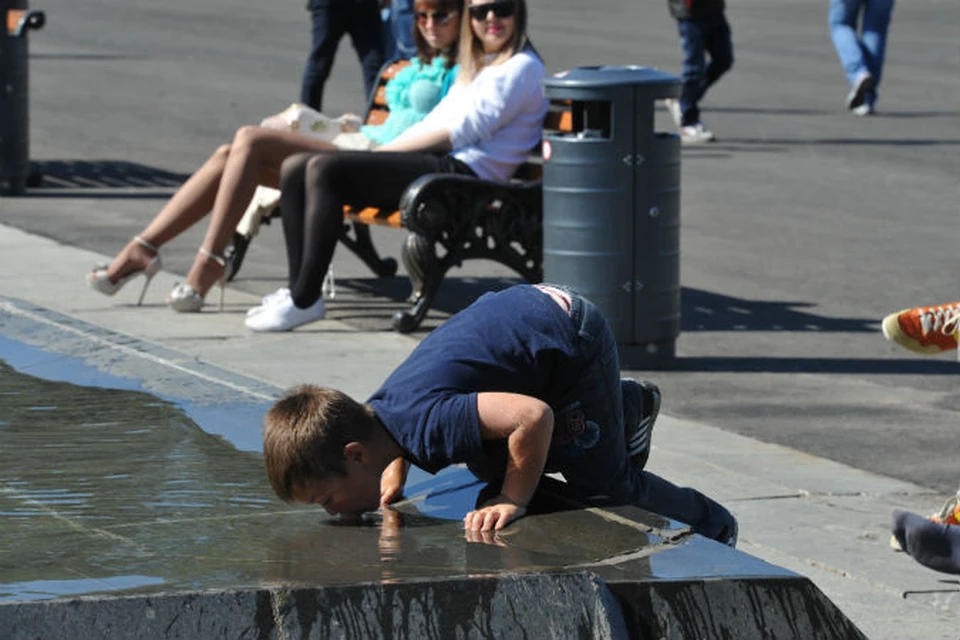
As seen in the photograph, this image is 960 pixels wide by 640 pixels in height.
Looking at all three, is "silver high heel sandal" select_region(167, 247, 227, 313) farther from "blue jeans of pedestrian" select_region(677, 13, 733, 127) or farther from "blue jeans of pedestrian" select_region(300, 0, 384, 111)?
"blue jeans of pedestrian" select_region(677, 13, 733, 127)

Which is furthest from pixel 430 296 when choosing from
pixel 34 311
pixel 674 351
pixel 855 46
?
pixel 855 46

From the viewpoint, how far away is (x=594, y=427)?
444 centimetres

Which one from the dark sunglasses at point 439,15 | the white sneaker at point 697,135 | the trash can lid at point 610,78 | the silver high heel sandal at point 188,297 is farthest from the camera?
the white sneaker at point 697,135

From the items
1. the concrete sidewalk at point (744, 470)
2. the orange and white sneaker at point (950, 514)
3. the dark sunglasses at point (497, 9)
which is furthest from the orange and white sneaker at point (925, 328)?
the dark sunglasses at point (497, 9)

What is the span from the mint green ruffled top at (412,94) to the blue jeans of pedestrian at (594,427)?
449cm

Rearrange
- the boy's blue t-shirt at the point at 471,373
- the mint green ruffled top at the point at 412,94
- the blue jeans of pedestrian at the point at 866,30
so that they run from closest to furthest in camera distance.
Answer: the boy's blue t-shirt at the point at 471,373 < the mint green ruffled top at the point at 412,94 < the blue jeans of pedestrian at the point at 866,30

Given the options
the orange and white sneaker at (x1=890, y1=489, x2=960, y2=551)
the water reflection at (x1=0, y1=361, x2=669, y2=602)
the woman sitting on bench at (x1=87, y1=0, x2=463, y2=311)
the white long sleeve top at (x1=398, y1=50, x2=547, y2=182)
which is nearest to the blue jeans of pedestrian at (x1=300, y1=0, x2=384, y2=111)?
the woman sitting on bench at (x1=87, y1=0, x2=463, y2=311)

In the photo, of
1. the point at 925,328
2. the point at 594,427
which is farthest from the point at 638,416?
the point at 925,328

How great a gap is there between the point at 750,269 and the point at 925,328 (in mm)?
5022

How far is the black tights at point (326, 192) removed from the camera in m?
7.96

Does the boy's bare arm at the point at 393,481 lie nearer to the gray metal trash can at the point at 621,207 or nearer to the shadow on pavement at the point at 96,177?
the gray metal trash can at the point at 621,207

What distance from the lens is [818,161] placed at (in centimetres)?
1392

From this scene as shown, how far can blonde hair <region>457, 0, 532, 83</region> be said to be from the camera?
820 cm

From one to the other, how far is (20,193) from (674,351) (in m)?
5.96
